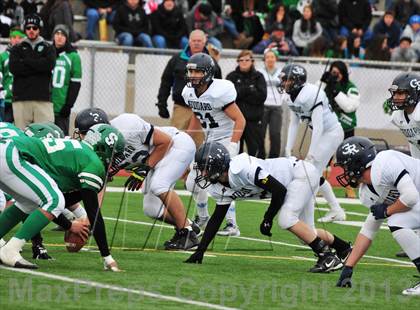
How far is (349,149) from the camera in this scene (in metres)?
7.91

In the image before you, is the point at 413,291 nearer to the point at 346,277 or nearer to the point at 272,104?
the point at 346,277

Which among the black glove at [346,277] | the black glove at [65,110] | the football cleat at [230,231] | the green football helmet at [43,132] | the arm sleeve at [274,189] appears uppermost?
the green football helmet at [43,132]

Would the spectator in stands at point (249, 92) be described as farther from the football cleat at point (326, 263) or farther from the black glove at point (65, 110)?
the football cleat at point (326, 263)

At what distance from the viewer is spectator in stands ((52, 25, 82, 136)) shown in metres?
14.7

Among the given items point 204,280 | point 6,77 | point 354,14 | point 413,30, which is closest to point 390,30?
point 413,30

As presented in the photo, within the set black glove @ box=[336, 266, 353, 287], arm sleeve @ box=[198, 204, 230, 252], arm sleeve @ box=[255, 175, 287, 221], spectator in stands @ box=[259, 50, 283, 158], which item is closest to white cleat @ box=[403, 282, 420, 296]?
black glove @ box=[336, 266, 353, 287]

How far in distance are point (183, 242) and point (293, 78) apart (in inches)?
96.9

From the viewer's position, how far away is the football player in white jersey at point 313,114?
11.5 meters

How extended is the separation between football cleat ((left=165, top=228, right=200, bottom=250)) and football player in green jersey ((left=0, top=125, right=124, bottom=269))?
1.79 meters

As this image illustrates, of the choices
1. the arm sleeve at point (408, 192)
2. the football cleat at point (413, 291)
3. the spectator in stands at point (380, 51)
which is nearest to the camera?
the arm sleeve at point (408, 192)

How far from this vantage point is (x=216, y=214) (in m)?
8.81

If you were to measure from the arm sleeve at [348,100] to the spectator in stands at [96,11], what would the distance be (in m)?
6.00

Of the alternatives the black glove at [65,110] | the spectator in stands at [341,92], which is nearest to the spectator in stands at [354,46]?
the spectator in stands at [341,92]

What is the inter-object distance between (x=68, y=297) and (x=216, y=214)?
2.12 m
